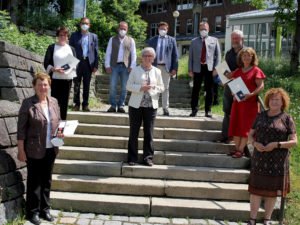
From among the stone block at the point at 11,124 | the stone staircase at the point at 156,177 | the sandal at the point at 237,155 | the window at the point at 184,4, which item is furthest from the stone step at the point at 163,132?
the window at the point at 184,4

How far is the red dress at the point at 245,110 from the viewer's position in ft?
22.0

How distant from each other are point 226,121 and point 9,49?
3702mm

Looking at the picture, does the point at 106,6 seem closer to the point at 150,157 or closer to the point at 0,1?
the point at 0,1

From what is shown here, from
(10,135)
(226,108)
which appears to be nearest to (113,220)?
(10,135)

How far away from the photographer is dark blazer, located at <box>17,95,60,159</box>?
5098 mm

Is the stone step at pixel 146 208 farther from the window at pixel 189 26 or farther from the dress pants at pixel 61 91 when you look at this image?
the window at pixel 189 26

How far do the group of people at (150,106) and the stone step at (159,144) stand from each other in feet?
1.01

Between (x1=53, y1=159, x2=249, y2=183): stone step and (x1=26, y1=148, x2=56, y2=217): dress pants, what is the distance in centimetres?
121

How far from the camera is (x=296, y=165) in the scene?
7383 mm

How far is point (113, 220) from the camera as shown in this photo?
5.68m

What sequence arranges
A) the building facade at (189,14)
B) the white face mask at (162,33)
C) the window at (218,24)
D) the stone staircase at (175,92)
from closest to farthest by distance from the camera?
the white face mask at (162,33) < the stone staircase at (175,92) < the building facade at (189,14) < the window at (218,24)

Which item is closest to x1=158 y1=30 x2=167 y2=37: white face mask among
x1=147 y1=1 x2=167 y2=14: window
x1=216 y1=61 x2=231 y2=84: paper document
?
x1=216 y1=61 x2=231 y2=84: paper document

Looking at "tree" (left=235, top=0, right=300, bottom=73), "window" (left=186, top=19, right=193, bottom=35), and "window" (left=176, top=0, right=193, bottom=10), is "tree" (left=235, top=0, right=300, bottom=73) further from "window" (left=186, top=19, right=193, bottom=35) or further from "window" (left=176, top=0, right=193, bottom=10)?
"window" (left=176, top=0, right=193, bottom=10)

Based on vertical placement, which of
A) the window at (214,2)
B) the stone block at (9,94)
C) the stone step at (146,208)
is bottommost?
the stone step at (146,208)
